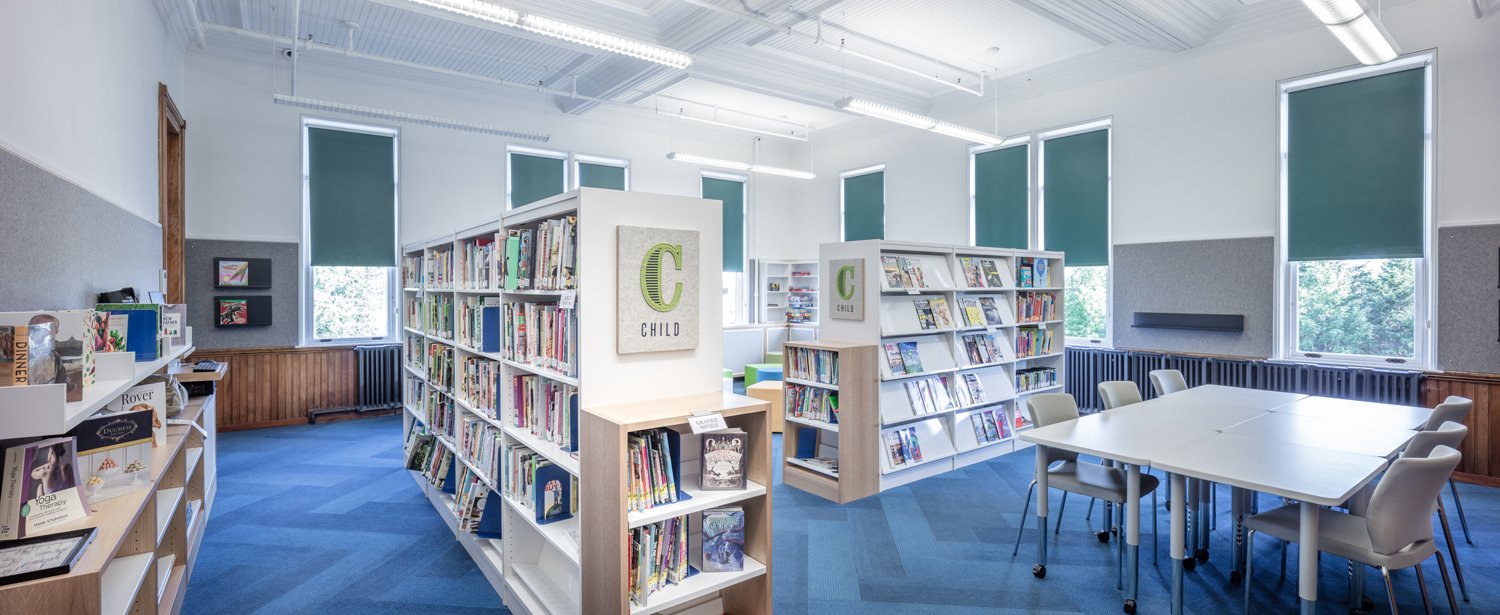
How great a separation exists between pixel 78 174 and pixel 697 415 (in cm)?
345

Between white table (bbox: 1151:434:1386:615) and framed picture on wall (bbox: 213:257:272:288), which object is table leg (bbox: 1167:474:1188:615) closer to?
white table (bbox: 1151:434:1386:615)

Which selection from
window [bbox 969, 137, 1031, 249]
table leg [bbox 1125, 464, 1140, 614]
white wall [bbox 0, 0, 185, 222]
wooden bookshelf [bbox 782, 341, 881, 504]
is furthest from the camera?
window [bbox 969, 137, 1031, 249]

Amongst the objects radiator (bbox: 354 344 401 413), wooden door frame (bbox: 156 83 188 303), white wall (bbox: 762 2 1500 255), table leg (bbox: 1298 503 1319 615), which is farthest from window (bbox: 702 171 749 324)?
table leg (bbox: 1298 503 1319 615)

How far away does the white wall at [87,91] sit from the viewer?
8.42 ft

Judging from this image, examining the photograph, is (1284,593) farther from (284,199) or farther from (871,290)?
(284,199)

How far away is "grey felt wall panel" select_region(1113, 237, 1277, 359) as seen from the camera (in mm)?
6375

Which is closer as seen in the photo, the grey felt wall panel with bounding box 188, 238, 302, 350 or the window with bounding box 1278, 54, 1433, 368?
the window with bounding box 1278, 54, 1433, 368

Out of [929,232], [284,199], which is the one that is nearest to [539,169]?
[284,199]

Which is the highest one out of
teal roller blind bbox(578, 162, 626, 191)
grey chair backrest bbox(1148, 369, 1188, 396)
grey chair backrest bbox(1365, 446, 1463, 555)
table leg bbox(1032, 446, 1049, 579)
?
teal roller blind bbox(578, 162, 626, 191)

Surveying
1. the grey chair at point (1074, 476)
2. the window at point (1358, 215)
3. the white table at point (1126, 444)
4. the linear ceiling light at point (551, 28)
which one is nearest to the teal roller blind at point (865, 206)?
the window at point (1358, 215)

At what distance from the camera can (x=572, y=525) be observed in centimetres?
295

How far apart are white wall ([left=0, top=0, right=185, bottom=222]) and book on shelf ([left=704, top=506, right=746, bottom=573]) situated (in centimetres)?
288

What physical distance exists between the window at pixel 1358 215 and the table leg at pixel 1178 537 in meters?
4.54

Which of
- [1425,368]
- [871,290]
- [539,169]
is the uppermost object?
[539,169]
